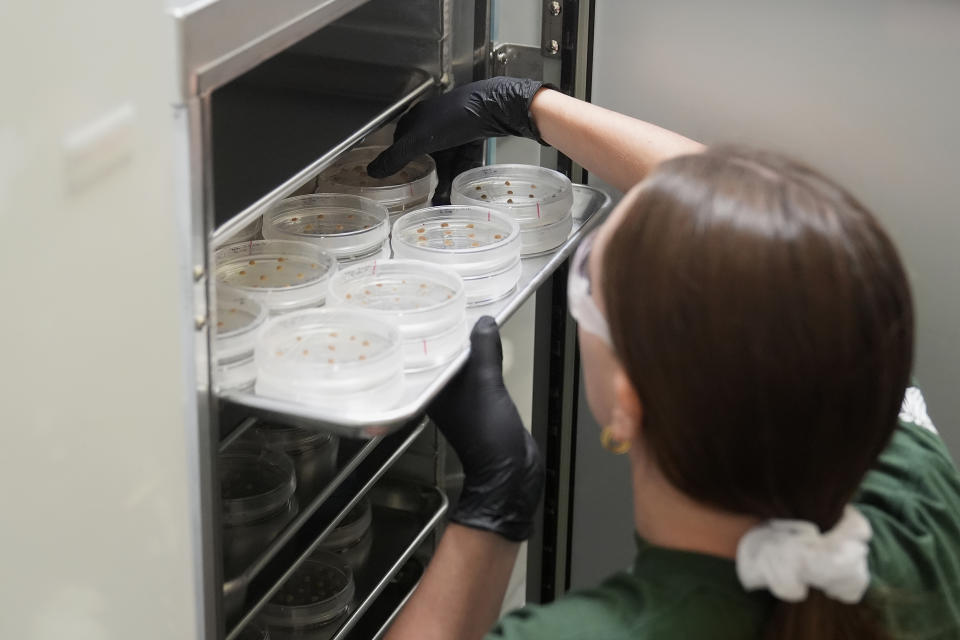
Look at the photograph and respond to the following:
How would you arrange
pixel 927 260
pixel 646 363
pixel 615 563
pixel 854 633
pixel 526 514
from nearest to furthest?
pixel 646 363, pixel 854 633, pixel 526 514, pixel 927 260, pixel 615 563

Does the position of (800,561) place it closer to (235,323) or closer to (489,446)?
(489,446)

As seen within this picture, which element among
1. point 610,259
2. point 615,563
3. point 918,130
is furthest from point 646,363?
point 615,563

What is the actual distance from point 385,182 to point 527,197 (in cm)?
22

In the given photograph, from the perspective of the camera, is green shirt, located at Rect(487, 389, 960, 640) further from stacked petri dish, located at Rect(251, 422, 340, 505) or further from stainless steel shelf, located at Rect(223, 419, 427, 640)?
stacked petri dish, located at Rect(251, 422, 340, 505)

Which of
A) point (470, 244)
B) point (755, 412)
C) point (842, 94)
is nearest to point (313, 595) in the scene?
point (470, 244)

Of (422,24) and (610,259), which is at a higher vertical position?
(422,24)

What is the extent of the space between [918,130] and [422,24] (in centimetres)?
74

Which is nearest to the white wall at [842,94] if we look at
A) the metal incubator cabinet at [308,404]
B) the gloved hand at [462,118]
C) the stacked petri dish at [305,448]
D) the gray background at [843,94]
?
Result: the gray background at [843,94]

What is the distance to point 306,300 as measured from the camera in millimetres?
1452

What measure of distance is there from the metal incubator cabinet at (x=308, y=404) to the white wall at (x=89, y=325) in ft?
0.11

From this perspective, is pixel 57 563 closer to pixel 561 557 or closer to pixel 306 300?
pixel 306 300

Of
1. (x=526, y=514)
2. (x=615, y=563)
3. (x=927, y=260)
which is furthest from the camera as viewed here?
(x=615, y=563)

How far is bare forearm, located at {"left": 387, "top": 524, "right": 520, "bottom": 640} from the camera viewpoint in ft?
4.52

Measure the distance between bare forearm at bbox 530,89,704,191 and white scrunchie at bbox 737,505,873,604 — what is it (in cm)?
67
